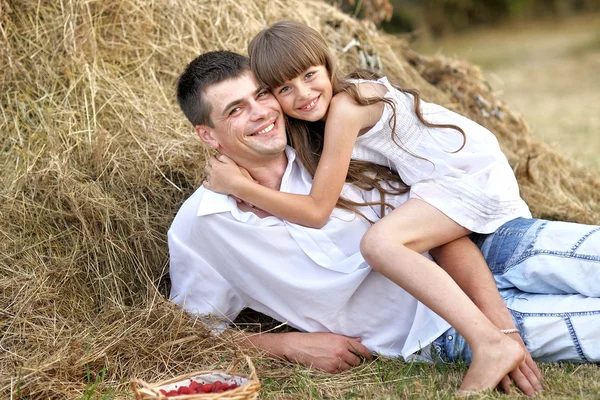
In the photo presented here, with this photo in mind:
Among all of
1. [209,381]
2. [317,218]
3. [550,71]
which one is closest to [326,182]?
[317,218]

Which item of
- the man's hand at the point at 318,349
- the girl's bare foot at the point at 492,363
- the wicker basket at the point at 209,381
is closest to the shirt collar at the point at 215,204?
the man's hand at the point at 318,349

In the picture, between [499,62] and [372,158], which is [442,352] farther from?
[499,62]

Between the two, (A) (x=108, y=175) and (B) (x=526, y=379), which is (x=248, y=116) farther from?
(B) (x=526, y=379)

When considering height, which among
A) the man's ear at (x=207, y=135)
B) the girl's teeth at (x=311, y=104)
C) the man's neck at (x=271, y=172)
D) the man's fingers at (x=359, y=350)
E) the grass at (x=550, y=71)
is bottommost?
the grass at (x=550, y=71)

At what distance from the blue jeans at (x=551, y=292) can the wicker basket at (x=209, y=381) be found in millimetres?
899

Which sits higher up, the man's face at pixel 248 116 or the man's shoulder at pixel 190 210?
the man's face at pixel 248 116

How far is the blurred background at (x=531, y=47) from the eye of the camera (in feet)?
26.1

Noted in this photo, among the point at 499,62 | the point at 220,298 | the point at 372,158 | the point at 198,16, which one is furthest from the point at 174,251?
the point at 499,62

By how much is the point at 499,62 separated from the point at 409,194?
12.1 meters

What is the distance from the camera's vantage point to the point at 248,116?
3.32m

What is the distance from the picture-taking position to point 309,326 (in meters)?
3.36

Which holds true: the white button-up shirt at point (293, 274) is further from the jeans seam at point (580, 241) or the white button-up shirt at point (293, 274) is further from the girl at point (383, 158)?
the jeans seam at point (580, 241)

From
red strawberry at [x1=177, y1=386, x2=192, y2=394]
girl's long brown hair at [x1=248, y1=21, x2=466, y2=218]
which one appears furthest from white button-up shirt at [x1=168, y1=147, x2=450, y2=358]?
red strawberry at [x1=177, y1=386, x2=192, y2=394]

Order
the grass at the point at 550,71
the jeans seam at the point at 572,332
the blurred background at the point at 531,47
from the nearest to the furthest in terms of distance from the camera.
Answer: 1. the jeans seam at the point at 572,332
2. the grass at the point at 550,71
3. the blurred background at the point at 531,47
